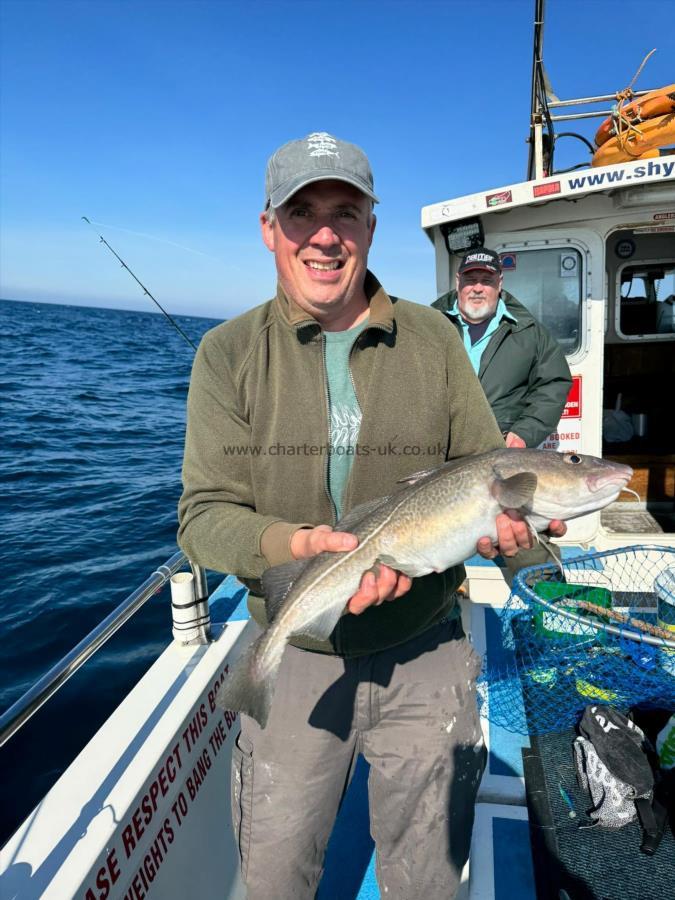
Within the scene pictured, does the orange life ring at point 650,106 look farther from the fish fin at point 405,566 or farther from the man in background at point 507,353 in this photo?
the fish fin at point 405,566

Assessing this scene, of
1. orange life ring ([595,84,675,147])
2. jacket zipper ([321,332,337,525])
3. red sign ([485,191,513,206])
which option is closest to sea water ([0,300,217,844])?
jacket zipper ([321,332,337,525])

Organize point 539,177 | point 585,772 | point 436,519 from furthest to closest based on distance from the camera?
1. point 539,177
2. point 585,772
3. point 436,519

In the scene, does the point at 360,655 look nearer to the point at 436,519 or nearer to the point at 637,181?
the point at 436,519

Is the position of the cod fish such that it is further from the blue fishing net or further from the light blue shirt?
the light blue shirt

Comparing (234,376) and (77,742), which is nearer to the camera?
(234,376)

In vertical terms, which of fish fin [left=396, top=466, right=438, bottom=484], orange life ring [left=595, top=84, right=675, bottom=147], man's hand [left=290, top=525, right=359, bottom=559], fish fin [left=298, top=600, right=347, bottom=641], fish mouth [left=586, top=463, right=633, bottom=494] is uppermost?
orange life ring [left=595, top=84, right=675, bottom=147]

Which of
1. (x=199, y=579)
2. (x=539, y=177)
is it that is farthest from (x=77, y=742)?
(x=539, y=177)

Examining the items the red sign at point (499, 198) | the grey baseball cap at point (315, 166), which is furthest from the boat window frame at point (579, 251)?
the grey baseball cap at point (315, 166)

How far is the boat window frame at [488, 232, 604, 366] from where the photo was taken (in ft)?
22.0

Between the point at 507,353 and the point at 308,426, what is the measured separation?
351 cm

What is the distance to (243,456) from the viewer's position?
2533mm

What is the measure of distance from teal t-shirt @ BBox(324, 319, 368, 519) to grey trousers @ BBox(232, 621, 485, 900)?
734mm

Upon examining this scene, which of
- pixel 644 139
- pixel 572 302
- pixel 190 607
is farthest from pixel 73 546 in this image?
pixel 644 139

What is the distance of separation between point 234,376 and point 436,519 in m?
1.05
